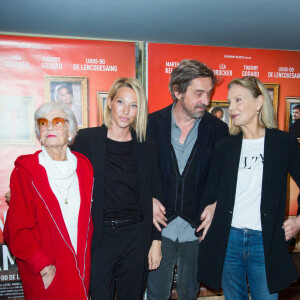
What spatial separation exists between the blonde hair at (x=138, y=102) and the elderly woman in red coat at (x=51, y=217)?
1.21 ft

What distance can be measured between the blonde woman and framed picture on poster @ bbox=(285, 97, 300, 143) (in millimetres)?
1682

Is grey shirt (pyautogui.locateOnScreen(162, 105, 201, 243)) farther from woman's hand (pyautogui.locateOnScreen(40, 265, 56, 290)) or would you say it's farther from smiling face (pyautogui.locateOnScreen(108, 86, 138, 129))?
woman's hand (pyautogui.locateOnScreen(40, 265, 56, 290))

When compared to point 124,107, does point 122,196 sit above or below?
below

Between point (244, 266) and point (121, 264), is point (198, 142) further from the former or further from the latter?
point (121, 264)

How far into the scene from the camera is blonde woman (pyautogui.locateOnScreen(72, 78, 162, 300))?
1788mm

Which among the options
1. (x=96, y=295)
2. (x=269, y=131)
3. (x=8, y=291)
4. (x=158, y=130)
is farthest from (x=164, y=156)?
(x=8, y=291)

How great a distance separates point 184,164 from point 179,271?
867mm

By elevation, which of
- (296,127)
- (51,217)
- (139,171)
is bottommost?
(51,217)

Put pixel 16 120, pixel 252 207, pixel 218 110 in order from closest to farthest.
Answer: pixel 252 207, pixel 16 120, pixel 218 110

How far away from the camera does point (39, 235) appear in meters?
1.53

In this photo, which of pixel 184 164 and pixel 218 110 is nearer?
pixel 184 164

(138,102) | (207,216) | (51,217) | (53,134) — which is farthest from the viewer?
(207,216)

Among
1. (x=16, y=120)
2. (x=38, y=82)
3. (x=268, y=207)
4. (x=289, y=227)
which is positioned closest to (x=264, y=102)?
(x=268, y=207)

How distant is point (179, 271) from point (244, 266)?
23.3 inches
